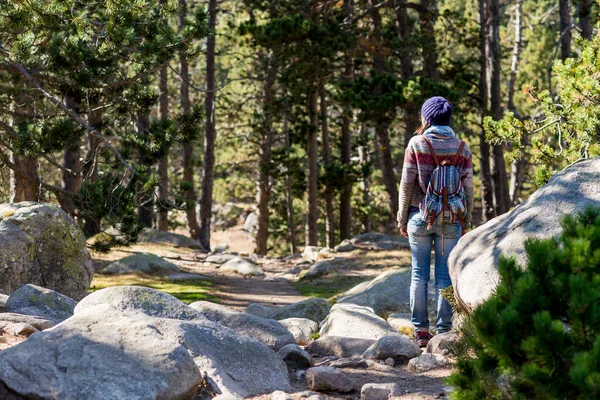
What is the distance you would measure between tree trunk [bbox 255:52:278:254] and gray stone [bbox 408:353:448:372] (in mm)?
16810

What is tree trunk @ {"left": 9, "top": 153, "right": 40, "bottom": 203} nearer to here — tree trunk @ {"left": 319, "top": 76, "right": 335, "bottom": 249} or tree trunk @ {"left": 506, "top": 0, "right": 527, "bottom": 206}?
tree trunk @ {"left": 319, "top": 76, "right": 335, "bottom": 249}

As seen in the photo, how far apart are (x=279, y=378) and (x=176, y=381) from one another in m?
1.28

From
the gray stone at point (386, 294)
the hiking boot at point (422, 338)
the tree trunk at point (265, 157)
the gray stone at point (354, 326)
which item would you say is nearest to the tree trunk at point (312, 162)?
the tree trunk at point (265, 157)

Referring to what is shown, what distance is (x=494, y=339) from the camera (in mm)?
3129

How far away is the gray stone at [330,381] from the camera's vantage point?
5.19m

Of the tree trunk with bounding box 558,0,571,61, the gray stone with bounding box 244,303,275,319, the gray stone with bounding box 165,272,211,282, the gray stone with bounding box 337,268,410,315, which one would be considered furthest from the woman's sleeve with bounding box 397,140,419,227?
the tree trunk with bounding box 558,0,571,61

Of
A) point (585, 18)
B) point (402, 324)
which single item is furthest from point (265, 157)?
point (402, 324)

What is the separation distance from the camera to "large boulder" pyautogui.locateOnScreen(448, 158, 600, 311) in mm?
4953

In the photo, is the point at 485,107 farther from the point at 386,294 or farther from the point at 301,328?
the point at 301,328

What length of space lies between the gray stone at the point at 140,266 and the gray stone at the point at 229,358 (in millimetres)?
9849

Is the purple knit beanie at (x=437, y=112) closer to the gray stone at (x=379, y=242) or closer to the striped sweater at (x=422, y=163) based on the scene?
the striped sweater at (x=422, y=163)

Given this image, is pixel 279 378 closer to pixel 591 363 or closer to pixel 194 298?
pixel 591 363

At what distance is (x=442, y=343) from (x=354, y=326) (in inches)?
63.5

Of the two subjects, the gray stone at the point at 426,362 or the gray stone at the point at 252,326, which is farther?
the gray stone at the point at 252,326
